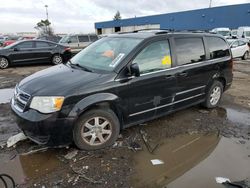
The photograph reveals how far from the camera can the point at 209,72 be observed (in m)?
5.57

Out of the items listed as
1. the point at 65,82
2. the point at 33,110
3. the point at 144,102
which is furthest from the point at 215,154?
the point at 33,110

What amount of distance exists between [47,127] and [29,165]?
0.63 m

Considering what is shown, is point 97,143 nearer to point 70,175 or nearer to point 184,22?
point 70,175

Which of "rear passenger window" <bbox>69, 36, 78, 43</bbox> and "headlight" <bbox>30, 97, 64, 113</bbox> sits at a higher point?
"rear passenger window" <bbox>69, 36, 78, 43</bbox>

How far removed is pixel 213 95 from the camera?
597cm

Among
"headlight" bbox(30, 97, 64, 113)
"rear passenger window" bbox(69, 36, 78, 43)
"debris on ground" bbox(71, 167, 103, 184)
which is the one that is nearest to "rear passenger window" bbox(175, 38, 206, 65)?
"headlight" bbox(30, 97, 64, 113)

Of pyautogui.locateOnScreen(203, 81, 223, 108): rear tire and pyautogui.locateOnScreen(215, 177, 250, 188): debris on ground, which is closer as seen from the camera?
pyautogui.locateOnScreen(215, 177, 250, 188): debris on ground

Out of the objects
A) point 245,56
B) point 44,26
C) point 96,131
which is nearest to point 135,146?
point 96,131

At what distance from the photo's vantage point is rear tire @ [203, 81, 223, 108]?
19.1ft

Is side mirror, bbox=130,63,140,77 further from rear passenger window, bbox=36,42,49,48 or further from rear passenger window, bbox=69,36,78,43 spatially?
rear passenger window, bbox=69,36,78,43

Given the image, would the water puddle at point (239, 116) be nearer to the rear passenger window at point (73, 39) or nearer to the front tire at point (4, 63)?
the front tire at point (4, 63)

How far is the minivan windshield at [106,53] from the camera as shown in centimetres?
425

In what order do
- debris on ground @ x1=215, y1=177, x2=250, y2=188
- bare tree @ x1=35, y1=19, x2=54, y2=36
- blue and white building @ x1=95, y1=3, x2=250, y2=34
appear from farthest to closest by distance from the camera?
bare tree @ x1=35, y1=19, x2=54, y2=36, blue and white building @ x1=95, y1=3, x2=250, y2=34, debris on ground @ x1=215, y1=177, x2=250, y2=188

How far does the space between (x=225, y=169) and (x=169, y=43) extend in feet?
7.79
